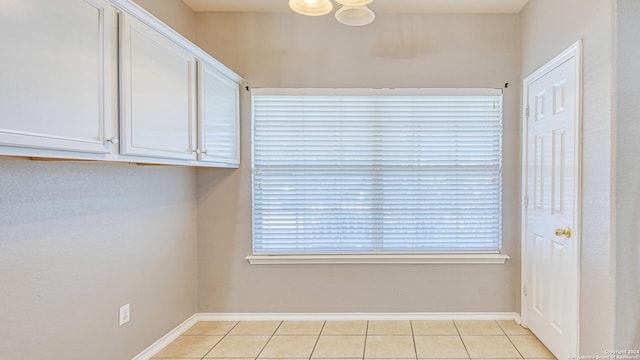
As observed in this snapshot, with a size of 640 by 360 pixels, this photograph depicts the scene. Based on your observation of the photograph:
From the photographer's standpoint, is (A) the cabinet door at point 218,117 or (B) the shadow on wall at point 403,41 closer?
(A) the cabinet door at point 218,117

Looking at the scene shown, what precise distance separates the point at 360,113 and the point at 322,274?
1.41 meters

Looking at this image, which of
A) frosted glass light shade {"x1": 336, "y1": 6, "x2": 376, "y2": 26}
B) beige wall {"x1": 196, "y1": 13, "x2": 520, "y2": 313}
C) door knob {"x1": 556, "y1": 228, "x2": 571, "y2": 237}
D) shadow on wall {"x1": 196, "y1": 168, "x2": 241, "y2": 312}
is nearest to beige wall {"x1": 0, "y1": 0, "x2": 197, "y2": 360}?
shadow on wall {"x1": 196, "y1": 168, "x2": 241, "y2": 312}

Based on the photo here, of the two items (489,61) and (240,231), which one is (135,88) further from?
(489,61)

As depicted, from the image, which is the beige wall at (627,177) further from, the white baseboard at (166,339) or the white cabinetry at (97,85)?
the white baseboard at (166,339)

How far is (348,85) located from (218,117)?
3.66 ft

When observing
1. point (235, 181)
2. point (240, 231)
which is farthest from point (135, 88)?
point (240, 231)

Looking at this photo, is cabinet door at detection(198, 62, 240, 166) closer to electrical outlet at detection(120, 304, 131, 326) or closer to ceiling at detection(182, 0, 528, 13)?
ceiling at detection(182, 0, 528, 13)

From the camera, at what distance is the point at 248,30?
10.3ft

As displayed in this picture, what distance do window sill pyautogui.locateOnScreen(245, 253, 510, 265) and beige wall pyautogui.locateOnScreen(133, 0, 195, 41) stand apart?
194 centimetres

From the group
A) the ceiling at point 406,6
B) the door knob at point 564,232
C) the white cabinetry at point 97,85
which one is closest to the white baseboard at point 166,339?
the white cabinetry at point 97,85

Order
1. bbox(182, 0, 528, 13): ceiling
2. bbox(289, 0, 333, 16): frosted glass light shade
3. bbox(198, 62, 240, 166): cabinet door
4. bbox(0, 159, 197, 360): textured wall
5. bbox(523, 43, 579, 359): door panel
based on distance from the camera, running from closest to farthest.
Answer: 1. bbox(0, 159, 197, 360): textured wall
2. bbox(289, 0, 333, 16): frosted glass light shade
3. bbox(523, 43, 579, 359): door panel
4. bbox(198, 62, 240, 166): cabinet door
5. bbox(182, 0, 528, 13): ceiling

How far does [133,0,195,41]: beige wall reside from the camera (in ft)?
8.43

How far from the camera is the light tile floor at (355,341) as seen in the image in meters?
2.55

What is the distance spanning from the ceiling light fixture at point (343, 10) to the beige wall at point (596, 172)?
1228mm
